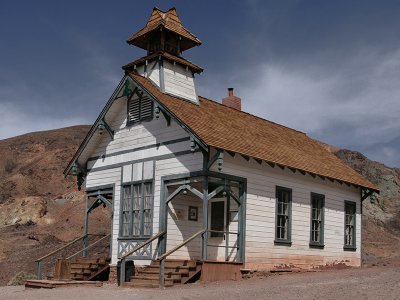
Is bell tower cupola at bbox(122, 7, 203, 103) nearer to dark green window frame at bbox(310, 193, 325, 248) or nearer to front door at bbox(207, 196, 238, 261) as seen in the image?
front door at bbox(207, 196, 238, 261)

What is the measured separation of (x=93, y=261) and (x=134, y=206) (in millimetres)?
2703

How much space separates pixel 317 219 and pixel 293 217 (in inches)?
69.2

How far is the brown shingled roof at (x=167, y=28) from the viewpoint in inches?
858

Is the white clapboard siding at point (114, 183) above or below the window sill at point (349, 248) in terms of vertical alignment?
above

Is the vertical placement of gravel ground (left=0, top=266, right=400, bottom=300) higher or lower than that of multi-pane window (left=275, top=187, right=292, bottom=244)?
lower

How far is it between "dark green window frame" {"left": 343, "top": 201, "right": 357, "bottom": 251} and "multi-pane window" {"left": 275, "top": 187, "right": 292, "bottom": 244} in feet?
14.0

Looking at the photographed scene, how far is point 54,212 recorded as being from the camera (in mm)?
53594

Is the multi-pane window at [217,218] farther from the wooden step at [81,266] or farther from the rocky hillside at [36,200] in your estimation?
the rocky hillside at [36,200]

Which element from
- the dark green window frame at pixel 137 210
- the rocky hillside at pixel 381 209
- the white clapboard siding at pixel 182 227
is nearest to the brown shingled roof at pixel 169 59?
the dark green window frame at pixel 137 210

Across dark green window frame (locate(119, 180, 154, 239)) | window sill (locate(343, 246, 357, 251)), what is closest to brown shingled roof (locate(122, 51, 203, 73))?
dark green window frame (locate(119, 180, 154, 239))

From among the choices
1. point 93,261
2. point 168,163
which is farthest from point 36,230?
point 168,163

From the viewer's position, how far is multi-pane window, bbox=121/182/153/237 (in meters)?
19.6

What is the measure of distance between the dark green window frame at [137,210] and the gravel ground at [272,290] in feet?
10.1

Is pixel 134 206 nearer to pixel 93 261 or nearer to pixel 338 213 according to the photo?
pixel 93 261
